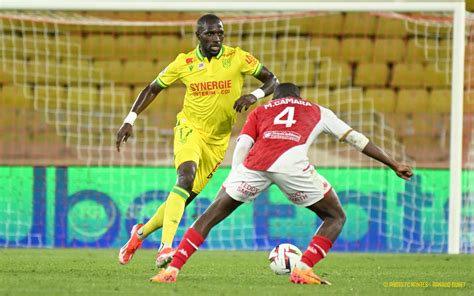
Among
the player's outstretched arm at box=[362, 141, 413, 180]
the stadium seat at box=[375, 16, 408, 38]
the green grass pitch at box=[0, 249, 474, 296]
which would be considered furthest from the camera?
the stadium seat at box=[375, 16, 408, 38]

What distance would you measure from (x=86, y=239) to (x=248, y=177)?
581cm

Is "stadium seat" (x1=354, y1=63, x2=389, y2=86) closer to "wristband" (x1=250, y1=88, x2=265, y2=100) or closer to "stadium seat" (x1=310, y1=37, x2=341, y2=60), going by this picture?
"stadium seat" (x1=310, y1=37, x2=341, y2=60)

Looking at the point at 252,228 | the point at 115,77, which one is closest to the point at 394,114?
the point at 252,228

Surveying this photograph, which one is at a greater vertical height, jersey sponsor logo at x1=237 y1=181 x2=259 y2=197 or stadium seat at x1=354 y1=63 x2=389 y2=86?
stadium seat at x1=354 y1=63 x2=389 y2=86

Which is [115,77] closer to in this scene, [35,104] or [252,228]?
[35,104]

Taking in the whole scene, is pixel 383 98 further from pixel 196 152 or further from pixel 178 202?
pixel 178 202

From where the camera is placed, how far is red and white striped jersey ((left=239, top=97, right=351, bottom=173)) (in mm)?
7145

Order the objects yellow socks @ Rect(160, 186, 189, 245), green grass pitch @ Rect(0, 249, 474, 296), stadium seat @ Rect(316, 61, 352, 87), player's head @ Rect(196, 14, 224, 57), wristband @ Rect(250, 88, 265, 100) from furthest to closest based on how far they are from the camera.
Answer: stadium seat @ Rect(316, 61, 352, 87) → player's head @ Rect(196, 14, 224, 57) → wristband @ Rect(250, 88, 265, 100) → yellow socks @ Rect(160, 186, 189, 245) → green grass pitch @ Rect(0, 249, 474, 296)

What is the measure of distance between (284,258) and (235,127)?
6512 mm

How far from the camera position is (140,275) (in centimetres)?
812

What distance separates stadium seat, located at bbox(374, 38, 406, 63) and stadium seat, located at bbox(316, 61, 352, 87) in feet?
Answer: 1.69

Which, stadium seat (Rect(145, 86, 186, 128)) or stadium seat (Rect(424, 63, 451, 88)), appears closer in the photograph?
stadium seat (Rect(145, 86, 186, 128))

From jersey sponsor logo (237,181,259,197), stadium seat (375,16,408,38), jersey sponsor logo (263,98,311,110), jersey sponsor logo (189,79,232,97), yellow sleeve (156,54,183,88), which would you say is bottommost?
jersey sponsor logo (237,181,259,197)

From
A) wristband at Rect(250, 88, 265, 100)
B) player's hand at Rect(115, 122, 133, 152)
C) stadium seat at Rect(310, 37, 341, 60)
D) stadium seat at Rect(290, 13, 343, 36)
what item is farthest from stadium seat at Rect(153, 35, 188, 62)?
player's hand at Rect(115, 122, 133, 152)
